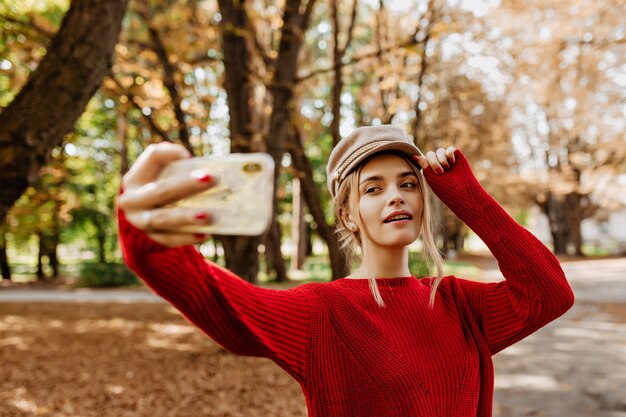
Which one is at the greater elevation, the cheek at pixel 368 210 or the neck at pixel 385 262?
the cheek at pixel 368 210

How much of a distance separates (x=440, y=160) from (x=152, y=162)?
972 mm

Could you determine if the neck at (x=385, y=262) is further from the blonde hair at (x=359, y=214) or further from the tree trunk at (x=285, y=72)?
the tree trunk at (x=285, y=72)

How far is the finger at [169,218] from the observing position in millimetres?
808

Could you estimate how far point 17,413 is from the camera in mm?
4902

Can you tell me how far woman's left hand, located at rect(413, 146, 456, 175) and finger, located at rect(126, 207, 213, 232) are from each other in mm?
922

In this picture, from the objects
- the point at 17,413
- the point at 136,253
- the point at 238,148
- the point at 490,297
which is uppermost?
the point at 238,148

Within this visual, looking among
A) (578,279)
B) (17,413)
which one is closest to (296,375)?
(17,413)

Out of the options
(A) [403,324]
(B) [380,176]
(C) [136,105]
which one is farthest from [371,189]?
(C) [136,105]

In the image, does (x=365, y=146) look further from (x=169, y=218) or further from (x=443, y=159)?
(x=169, y=218)

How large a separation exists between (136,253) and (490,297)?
113 cm

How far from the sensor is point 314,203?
7.46 meters

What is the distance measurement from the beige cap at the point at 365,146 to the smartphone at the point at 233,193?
2.49 feet

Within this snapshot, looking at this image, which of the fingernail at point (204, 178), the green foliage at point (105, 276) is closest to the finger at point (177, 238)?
the fingernail at point (204, 178)

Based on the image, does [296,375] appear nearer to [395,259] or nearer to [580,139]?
[395,259]
